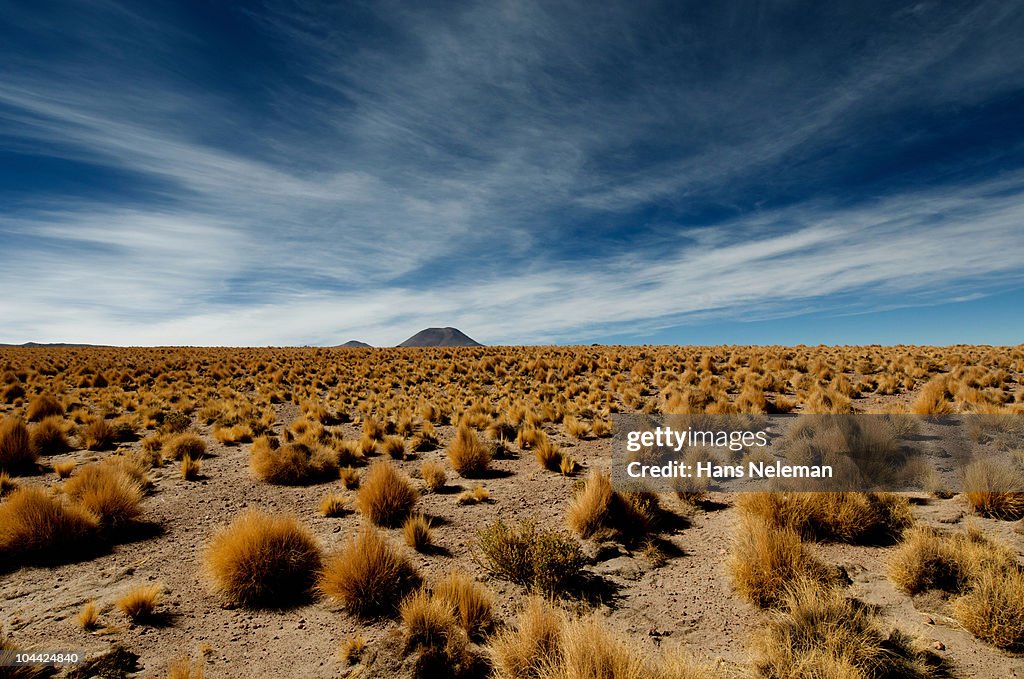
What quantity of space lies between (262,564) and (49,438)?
10.8 metres

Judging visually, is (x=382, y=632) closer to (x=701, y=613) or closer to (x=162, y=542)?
(x=701, y=613)

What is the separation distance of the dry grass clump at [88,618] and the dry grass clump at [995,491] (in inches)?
437

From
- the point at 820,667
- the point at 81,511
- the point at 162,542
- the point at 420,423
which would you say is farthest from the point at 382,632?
the point at 420,423

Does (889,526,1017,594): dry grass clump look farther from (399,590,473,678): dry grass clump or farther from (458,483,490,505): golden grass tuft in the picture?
(458,483,490,505): golden grass tuft

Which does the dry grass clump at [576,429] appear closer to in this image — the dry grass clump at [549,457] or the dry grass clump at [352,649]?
the dry grass clump at [549,457]

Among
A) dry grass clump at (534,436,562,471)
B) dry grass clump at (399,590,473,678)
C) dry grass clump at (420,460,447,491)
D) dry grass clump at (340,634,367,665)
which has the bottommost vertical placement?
dry grass clump at (340,634,367,665)

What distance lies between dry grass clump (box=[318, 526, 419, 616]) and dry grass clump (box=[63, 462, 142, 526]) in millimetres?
4132

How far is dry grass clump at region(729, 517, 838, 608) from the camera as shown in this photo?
195 inches

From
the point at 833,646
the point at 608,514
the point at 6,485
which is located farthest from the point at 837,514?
the point at 6,485

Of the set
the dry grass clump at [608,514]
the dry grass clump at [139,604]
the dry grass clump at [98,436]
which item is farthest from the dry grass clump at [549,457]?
the dry grass clump at [98,436]

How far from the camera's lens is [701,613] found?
493 cm

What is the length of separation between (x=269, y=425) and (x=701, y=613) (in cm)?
1422

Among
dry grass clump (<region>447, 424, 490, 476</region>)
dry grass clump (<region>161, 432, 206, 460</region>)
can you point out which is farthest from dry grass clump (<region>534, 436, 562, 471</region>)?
dry grass clump (<region>161, 432, 206, 460</region>)

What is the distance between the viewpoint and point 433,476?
9320 mm
